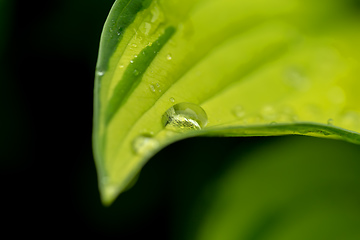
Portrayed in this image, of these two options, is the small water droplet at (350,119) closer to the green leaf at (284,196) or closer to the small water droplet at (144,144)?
the green leaf at (284,196)

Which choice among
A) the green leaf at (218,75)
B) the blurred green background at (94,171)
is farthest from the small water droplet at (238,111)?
the blurred green background at (94,171)

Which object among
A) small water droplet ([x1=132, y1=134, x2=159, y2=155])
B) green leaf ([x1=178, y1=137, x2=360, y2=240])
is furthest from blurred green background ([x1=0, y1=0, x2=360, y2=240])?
small water droplet ([x1=132, y1=134, x2=159, y2=155])

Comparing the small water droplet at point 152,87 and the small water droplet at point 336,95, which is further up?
the small water droplet at point 336,95

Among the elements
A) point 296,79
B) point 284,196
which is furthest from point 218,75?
point 284,196

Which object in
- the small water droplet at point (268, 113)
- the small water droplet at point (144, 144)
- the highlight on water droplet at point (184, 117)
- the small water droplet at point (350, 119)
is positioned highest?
the small water droplet at point (350, 119)

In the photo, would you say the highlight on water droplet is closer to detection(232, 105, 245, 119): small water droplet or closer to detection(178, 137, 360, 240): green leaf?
detection(232, 105, 245, 119): small water droplet

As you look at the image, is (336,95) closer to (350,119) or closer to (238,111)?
(350,119)

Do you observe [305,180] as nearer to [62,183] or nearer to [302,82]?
[302,82]
